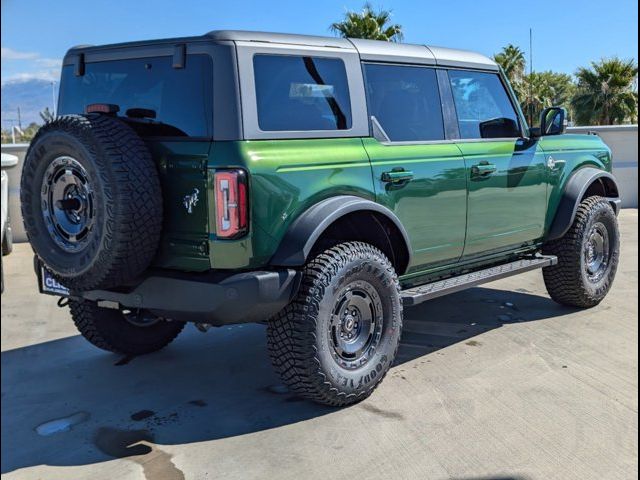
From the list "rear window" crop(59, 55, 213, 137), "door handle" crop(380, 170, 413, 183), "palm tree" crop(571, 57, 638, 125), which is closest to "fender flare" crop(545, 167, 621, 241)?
"door handle" crop(380, 170, 413, 183)

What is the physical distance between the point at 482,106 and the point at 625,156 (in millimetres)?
9082

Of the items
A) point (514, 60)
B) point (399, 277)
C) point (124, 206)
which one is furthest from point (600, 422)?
point (514, 60)

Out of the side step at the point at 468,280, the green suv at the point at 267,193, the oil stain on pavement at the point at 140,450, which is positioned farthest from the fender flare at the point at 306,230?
the oil stain on pavement at the point at 140,450

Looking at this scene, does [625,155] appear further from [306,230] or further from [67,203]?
[67,203]

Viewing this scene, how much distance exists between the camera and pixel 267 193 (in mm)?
3348

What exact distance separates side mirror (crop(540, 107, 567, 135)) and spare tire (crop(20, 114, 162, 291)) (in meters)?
3.24

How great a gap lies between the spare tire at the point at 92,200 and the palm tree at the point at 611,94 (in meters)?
27.5

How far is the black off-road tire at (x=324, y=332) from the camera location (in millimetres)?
3516

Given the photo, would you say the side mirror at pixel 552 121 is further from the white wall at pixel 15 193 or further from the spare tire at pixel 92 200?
the white wall at pixel 15 193

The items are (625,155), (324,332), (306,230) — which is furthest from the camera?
(625,155)

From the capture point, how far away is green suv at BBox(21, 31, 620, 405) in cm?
330

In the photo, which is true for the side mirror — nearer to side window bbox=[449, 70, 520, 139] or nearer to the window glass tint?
side window bbox=[449, 70, 520, 139]

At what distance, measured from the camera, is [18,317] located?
19.6 ft

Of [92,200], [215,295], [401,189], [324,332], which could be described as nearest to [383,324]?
[324,332]
